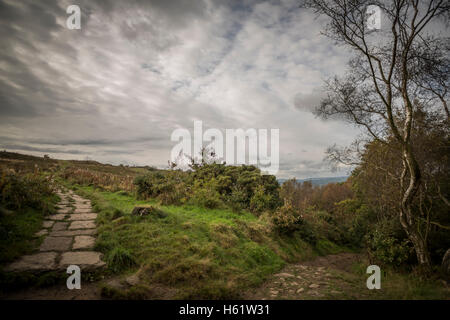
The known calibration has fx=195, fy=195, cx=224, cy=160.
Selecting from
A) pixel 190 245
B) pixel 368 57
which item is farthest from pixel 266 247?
pixel 368 57

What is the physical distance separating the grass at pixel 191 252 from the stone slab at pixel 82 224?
0.29m

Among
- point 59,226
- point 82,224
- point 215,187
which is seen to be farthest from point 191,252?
point 215,187

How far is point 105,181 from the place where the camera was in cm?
1694

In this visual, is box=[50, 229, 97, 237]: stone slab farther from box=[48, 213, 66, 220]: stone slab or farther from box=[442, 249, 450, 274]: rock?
box=[442, 249, 450, 274]: rock

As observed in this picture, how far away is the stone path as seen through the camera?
12.5ft

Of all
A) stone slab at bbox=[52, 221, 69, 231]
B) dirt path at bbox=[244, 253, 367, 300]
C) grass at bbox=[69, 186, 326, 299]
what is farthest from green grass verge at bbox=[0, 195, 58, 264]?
dirt path at bbox=[244, 253, 367, 300]

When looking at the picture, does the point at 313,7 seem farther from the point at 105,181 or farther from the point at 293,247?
the point at 105,181

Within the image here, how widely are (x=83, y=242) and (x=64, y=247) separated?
1.41 feet

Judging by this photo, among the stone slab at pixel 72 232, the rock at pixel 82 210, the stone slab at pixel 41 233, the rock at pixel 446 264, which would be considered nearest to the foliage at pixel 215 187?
the rock at pixel 82 210

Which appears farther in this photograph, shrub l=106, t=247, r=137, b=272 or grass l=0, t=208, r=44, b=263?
shrub l=106, t=247, r=137, b=272

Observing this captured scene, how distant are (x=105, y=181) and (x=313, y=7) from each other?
60.0ft

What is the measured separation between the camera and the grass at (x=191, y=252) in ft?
13.7

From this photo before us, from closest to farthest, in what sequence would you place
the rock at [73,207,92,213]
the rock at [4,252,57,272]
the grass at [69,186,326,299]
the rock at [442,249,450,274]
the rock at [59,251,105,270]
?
1. the rock at [4,252,57,272]
2. the rock at [59,251,105,270]
3. the grass at [69,186,326,299]
4. the rock at [442,249,450,274]
5. the rock at [73,207,92,213]

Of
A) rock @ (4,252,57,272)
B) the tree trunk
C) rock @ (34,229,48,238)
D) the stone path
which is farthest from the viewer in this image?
the tree trunk
